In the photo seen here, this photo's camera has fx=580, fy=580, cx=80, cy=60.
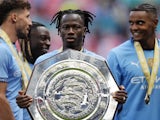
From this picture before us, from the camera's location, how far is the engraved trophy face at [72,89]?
366 centimetres

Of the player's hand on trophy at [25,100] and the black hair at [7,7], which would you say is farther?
the black hair at [7,7]

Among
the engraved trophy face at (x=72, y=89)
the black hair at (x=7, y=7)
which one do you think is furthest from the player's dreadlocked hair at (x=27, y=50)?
the engraved trophy face at (x=72, y=89)

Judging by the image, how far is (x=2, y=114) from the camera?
3.91 meters

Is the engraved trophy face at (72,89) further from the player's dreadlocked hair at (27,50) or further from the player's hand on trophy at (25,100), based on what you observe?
the player's dreadlocked hair at (27,50)

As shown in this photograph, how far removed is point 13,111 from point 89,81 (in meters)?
0.74

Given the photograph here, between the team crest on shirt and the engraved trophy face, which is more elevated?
the engraved trophy face

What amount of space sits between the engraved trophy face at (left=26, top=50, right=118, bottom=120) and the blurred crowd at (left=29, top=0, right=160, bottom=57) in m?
2.91

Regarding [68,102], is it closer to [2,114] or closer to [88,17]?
[2,114]

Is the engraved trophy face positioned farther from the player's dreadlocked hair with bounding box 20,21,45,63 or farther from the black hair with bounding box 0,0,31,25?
the player's dreadlocked hair with bounding box 20,21,45,63

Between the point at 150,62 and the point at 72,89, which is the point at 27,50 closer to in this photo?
the point at 150,62

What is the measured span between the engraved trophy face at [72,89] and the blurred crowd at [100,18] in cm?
291

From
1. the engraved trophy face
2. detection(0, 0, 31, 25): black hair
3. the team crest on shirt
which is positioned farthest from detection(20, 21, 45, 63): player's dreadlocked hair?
the engraved trophy face

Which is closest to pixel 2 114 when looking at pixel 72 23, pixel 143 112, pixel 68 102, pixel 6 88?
pixel 6 88

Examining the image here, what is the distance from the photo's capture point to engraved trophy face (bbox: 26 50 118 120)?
3662mm
